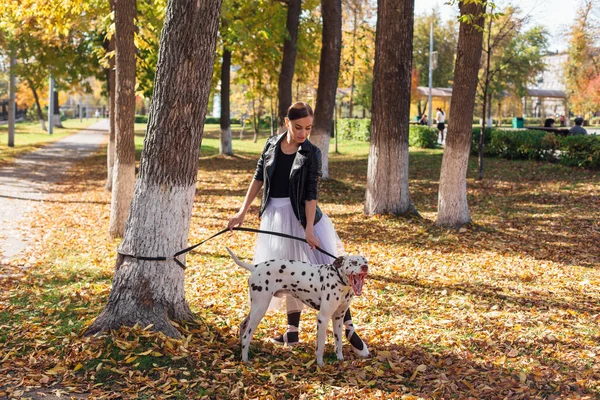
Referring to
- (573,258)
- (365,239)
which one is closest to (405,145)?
(365,239)

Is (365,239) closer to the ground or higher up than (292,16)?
closer to the ground

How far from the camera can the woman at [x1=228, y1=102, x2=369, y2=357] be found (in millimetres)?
4895

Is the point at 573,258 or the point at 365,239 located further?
the point at 365,239

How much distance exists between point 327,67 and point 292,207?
1098cm

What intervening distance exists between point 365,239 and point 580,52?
122 ft

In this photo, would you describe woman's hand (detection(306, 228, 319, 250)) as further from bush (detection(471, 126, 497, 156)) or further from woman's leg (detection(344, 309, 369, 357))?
bush (detection(471, 126, 497, 156))

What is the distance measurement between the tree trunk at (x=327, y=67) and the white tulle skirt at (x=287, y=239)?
10.2m

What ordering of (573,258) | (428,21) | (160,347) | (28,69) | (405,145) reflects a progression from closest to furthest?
(160,347)
(573,258)
(405,145)
(28,69)
(428,21)

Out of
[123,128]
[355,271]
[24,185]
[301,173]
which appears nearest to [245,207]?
[301,173]

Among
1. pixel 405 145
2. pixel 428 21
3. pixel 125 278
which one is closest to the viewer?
pixel 125 278

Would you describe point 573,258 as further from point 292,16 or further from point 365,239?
point 292,16

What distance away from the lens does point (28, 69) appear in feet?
85.0

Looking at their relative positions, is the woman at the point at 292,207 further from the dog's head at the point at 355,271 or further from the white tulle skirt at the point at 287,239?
the dog's head at the point at 355,271

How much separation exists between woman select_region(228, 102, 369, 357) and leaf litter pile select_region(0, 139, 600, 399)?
1.83 ft
